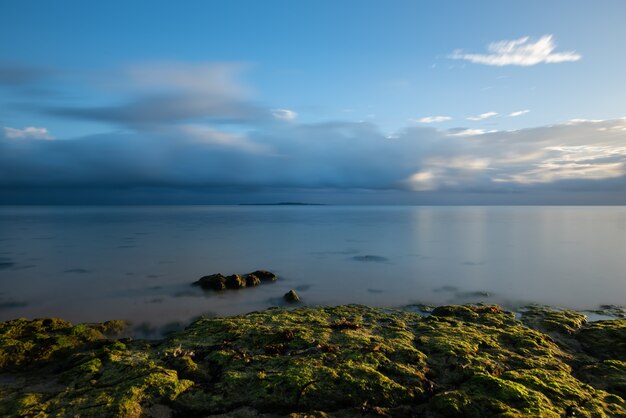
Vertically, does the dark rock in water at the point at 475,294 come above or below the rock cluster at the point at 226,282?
below

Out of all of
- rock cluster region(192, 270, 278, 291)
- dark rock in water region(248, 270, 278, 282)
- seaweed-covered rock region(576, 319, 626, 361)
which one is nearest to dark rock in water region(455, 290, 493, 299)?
seaweed-covered rock region(576, 319, 626, 361)

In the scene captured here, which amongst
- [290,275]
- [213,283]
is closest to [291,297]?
[213,283]

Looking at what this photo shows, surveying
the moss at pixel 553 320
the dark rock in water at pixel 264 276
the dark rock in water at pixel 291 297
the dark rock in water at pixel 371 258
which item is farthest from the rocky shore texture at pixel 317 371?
the dark rock in water at pixel 371 258

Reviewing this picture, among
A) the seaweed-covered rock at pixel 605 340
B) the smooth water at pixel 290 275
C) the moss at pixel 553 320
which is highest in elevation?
the seaweed-covered rock at pixel 605 340

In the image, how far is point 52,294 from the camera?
21.3m

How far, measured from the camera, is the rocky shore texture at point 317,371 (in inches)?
294

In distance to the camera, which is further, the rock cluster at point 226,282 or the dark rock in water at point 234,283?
the dark rock in water at point 234,283

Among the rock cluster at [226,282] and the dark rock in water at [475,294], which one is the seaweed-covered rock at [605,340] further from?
the rock cluster at [226,282]

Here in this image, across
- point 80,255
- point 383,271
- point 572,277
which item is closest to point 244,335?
point 383,271

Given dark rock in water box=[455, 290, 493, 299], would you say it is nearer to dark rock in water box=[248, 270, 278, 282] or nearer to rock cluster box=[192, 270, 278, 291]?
dark rock in water box=[248, 270, 278, 282]

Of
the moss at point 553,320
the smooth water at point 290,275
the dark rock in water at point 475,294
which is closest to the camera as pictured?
the moss at point 553,320

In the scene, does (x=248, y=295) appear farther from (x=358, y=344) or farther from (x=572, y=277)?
(x=572, y=277)

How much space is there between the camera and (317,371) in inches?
341

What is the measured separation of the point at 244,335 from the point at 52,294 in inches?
676
